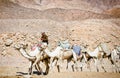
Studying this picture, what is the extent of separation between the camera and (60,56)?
9578 mm

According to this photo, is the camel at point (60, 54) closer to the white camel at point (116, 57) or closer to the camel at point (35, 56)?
the camel at point (35, 56)

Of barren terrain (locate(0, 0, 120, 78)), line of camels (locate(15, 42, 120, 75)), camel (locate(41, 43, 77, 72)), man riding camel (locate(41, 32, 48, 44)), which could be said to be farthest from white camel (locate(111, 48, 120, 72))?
man riding camel (locate(41, 32, 48, 44))

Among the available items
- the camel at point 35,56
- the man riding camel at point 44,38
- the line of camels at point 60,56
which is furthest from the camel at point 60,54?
the man riding camel at point 44,38

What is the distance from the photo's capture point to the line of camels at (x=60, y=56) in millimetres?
9297

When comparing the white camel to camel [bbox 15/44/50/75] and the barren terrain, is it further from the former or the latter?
camel [bbox 15/44/50/75]

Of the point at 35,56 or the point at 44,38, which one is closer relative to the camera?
the point at 35,56

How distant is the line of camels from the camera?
9.30 meters

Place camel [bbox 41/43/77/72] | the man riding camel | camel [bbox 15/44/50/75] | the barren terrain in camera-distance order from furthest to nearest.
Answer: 1. the barren terrain
2. the man riding camel
3. camel [bbox 41/43/77/72]
4. camel [bbox 15/44/50/75]

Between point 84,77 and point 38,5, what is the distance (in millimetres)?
3491

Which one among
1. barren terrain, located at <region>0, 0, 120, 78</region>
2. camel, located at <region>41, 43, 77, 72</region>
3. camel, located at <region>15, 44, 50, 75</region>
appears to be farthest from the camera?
barren terrain, located at <region>0, 0, 120, 78</region>

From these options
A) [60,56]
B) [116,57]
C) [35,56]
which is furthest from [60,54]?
[116,57]

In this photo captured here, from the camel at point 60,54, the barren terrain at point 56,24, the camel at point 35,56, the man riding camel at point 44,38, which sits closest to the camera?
the camel at point 35,56

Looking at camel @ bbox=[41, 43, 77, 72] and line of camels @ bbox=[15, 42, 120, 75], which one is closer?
line of camels @ bbox=[15, 42, 120, 75]

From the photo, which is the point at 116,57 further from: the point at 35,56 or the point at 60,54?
the point at 35,56
